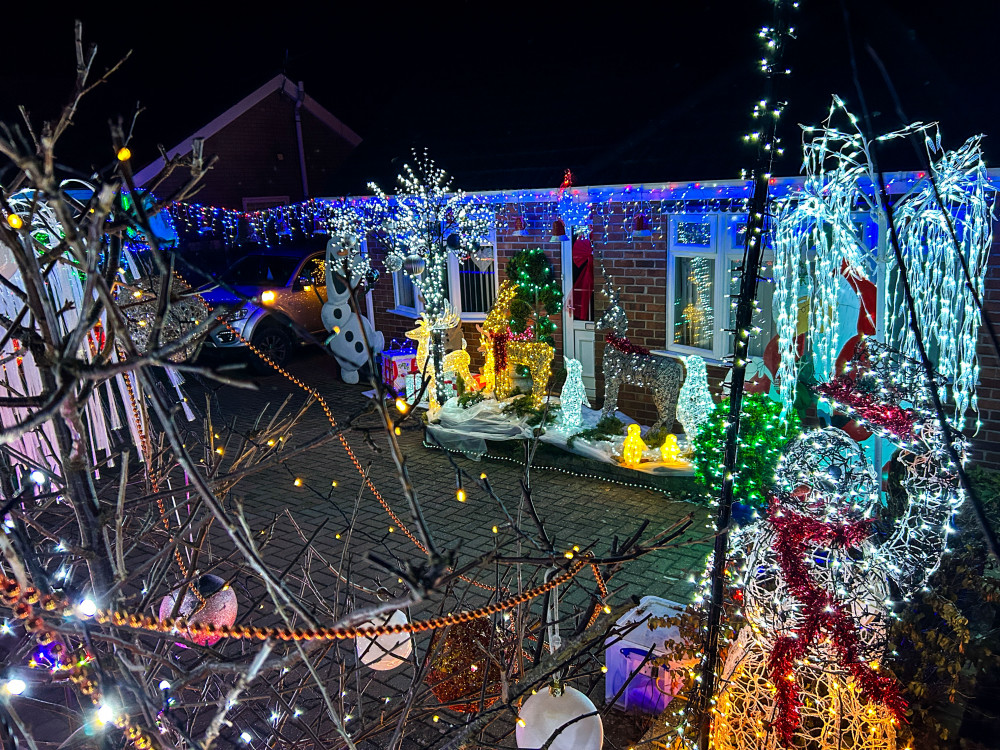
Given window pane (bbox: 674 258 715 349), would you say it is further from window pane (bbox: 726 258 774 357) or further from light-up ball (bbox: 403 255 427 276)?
light-up ball (bbox: 403 255 427 276)

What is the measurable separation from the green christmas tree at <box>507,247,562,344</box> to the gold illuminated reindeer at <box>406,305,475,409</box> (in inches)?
41.0

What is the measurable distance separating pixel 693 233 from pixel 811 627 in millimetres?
7232

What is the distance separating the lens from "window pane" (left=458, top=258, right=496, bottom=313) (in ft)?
40.0

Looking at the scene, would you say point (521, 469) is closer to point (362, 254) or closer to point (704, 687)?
point (362, 254)

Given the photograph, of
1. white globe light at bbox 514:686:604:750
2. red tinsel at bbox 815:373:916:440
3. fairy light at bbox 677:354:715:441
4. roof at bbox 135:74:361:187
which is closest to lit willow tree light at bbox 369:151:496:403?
fairy light at bbox 677:354:715:441

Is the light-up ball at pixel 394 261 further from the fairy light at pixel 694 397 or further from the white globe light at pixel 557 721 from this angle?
the white globe light at pixel 557 721

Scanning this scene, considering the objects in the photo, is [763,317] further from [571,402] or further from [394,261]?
[394,261]

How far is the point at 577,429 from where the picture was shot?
9.50 meters

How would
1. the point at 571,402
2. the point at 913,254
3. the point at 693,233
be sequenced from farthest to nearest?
the point at 693,233 < the point at 571,402 < the point at 913,254

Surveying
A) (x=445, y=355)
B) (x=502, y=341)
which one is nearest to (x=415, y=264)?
(x=445, y=355)

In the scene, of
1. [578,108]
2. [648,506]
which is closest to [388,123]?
[578,108]

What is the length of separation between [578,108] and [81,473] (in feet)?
33.7

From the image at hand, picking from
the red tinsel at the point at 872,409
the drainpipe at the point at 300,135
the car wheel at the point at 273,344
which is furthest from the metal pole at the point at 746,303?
Result: the drainpipe at the point at 300,135

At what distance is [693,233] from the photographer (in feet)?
31.9
